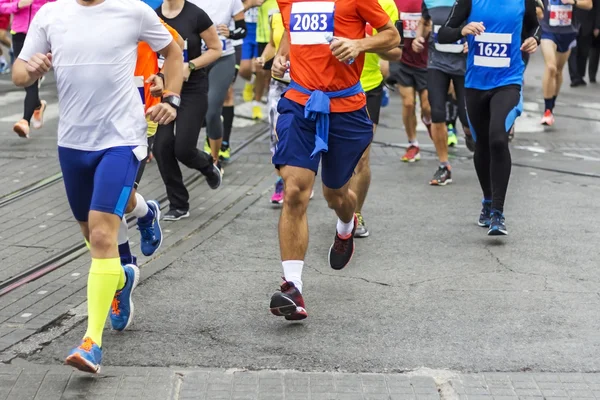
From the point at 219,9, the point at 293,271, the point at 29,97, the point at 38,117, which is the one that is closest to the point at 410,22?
the point at 219,9

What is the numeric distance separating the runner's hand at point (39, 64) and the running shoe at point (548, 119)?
10120 millimetres

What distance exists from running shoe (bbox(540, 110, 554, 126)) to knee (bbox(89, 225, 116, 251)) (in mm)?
10141

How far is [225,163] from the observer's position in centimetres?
1158

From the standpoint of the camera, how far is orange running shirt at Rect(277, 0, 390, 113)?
6.29 m

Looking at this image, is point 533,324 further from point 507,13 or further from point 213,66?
point 213,66

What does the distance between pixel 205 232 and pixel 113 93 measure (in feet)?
10.2

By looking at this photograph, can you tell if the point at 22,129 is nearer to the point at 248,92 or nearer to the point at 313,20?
the point at 248,92

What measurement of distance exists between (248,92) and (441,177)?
5.50 m

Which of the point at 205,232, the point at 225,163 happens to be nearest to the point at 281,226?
the point at 205,232

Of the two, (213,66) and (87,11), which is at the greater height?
(87,11)

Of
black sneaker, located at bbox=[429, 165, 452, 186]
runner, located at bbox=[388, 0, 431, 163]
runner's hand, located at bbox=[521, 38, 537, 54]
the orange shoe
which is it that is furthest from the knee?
the orange shoe

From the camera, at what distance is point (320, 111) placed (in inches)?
244

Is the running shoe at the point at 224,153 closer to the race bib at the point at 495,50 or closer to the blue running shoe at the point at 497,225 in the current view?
the race bib at the point at 495,50

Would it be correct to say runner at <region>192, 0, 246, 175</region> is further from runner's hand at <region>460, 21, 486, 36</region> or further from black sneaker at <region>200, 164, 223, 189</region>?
runner's hand at <region>460, 21, 486, 36</region>
